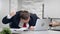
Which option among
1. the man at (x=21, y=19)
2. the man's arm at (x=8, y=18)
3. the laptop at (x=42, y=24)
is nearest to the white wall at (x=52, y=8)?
the man at (x=21, y=19)

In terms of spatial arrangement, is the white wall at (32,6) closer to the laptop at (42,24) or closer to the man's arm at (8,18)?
the man's arm at (8,18)

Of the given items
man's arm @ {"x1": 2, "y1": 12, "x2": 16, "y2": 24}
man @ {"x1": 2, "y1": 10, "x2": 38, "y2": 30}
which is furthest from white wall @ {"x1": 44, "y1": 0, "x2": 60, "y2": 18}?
man's arm @ {"x1": 2, "y1": 12, "x2": 16, "y2": 24}

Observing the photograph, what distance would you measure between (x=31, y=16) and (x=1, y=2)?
1673 millimetres

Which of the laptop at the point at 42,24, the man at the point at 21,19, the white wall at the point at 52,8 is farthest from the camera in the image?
the white wall at the point at 52,8

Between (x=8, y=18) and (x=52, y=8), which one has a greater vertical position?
(x=52, y=8)

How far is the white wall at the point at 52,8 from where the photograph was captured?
3.99 meters

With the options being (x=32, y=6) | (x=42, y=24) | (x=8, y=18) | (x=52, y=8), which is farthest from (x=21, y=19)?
(x=52, y=8)

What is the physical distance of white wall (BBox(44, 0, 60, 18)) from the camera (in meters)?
3.99

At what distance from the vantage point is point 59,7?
4.00m

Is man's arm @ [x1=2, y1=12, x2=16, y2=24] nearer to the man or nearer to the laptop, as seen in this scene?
the man

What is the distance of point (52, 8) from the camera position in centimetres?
401

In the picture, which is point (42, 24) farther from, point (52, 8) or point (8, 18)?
point (52, 8)

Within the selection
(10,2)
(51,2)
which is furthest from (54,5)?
(10,2)

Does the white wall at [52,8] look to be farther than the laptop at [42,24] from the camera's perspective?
Yes
